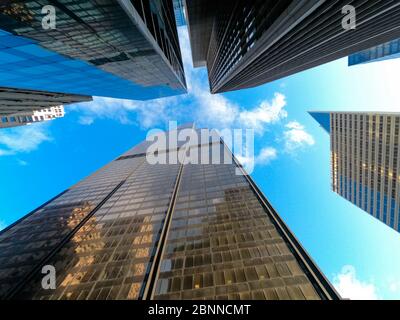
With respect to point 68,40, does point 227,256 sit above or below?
below

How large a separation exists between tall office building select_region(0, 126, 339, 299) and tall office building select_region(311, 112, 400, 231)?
170 feet

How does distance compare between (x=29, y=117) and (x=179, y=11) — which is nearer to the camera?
(x=29, y=117)

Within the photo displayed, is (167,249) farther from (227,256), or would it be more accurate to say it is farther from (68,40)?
(68,40)

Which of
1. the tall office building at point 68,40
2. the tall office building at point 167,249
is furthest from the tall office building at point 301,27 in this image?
the tall office building at point 167,249

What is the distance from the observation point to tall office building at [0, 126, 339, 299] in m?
21.7

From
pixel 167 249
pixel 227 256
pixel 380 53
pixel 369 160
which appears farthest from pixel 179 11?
pixel 227 256

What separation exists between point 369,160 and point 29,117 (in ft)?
431

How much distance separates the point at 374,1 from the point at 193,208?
1441 inches

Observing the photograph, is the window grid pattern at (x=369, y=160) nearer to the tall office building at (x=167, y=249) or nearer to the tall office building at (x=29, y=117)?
the tall office building at (x=167, y=249)

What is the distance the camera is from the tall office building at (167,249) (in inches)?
854

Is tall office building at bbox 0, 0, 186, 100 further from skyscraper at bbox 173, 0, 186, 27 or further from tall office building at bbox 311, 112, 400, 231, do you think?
skyscraper at bbox 173, 0, 186, 27

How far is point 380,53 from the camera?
80812 mm

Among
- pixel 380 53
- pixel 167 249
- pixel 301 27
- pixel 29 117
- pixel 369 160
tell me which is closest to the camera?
pixel 167 249
